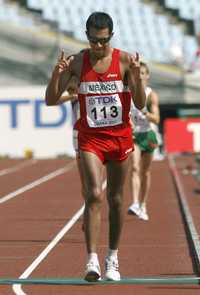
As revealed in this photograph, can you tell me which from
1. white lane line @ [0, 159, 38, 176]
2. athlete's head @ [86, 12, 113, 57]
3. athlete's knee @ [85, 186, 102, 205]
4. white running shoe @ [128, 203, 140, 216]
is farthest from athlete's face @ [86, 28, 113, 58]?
white lane line @ [0, 159, 38, 176]

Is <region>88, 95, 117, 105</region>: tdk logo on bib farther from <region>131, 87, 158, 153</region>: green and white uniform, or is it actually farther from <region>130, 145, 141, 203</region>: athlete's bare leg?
<region>130, 145, 141, 203</region>: athlete's bare leg

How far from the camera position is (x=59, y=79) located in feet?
26.1

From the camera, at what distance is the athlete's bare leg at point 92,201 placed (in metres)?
7.83

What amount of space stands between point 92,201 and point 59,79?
94cm

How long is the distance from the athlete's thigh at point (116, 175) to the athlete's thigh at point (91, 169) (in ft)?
0.49

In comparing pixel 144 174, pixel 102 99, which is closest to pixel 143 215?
pixel 144 174

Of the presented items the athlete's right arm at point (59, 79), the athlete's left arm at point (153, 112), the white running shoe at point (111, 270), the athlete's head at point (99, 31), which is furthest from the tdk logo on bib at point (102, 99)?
the athlete's left arm at point (153, 112)

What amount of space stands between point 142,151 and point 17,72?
27981 mm

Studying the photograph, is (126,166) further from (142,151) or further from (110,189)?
(142,151)

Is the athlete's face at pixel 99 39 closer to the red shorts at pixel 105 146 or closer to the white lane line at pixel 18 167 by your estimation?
the red shorts at pixel 105 146

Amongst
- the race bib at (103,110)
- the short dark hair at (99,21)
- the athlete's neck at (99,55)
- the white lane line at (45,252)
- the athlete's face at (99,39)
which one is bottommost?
the white lane line at (45,252)

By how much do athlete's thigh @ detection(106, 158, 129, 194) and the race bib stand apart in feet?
1.04

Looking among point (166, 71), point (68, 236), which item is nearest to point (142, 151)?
point (68, 236)

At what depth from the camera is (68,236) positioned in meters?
11.6
